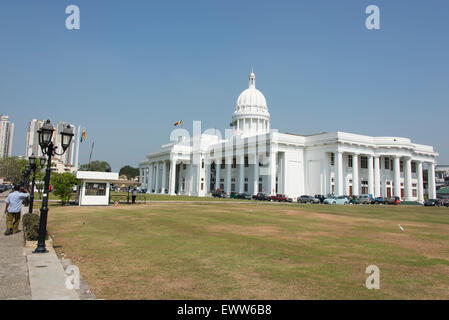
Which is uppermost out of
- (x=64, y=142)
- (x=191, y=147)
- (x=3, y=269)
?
(x=191, y=147)

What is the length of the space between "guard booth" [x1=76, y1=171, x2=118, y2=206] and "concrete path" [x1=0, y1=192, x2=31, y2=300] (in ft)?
57.8

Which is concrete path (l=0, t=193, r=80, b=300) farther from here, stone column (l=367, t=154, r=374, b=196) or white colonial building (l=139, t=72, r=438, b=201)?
stone column (l=367, t=154, r=374, b=196)

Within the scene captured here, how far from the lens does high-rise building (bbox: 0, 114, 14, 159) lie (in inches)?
5955

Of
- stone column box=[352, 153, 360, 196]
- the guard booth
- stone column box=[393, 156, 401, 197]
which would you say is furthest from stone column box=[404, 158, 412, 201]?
the guard booth

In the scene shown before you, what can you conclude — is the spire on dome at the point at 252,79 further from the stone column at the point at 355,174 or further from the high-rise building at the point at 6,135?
the high-rise building at the point at 6,135

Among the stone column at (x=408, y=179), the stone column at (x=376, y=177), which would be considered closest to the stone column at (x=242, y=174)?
the stone column at (x=376, y=177)

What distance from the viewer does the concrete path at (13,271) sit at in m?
5.86

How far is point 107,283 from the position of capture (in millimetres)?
6559

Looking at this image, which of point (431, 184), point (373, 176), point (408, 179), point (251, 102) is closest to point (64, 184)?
point (373, 176)

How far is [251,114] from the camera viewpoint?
287ft

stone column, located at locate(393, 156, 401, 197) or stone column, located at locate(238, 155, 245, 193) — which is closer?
stone column, located at locate(393, 156, 401, 197)
